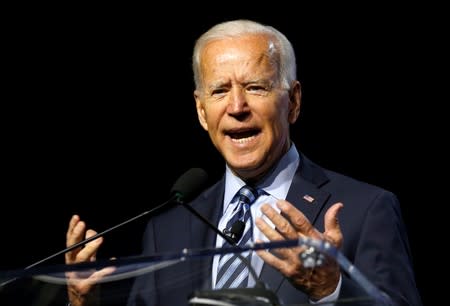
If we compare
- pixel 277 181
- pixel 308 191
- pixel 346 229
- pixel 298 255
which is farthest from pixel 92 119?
pixel 298 255

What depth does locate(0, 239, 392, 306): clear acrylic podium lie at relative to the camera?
67.4 inches

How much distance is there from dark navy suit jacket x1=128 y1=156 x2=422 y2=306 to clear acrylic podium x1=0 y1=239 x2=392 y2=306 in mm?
126

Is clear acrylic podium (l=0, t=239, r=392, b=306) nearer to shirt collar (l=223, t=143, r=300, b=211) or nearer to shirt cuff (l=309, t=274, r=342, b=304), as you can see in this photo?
shirt cuff (l=309, t=274, r=342, b=304)

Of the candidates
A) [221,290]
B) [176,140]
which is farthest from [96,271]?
[176,140]

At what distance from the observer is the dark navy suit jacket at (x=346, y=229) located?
7.84 feet

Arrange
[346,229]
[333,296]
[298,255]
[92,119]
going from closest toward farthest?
[298,255]
[333,296]
[346,229]
[92,119]

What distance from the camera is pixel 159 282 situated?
71.6 inches

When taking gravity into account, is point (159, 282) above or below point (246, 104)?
below

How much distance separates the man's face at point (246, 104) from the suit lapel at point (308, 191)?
0.11 meters

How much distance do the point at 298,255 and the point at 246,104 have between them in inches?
45.3

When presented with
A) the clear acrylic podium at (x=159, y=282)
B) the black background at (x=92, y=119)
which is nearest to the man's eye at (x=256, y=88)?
the black background at (x=92, y=119)

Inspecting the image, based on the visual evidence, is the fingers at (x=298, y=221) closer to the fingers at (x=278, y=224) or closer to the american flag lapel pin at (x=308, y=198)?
the fingers at (x=278, y=224)

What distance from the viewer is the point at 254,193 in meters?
2.86

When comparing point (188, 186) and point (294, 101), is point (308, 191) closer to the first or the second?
point (294, 101)
